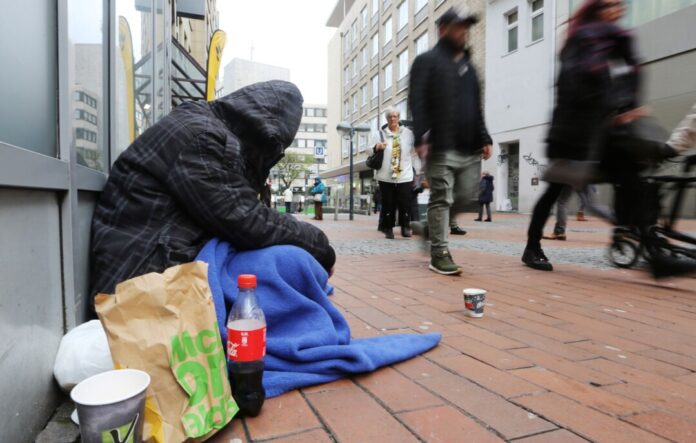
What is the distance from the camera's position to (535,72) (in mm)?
16531

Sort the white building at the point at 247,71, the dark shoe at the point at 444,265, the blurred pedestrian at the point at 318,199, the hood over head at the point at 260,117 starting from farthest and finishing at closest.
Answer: the white building at the point at 247,71
the blurred pedestrian at the point at 318,199
the dark shoe at the point at 444,265
the hood over head at the point at 260,117

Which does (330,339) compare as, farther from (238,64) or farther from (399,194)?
(238,64)

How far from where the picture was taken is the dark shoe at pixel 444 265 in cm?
391

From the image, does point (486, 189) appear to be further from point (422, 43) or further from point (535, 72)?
point (422, 43)

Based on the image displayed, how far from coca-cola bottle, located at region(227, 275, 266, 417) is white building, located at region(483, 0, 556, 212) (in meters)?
15.3

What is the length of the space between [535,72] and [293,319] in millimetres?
17155

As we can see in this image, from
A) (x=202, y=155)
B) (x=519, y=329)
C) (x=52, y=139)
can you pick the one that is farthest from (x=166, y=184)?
(x=519, y=329)

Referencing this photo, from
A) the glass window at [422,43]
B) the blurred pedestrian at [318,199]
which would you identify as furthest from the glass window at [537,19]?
the blurred pedestrian at [318,199]

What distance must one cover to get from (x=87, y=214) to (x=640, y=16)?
51.8ft

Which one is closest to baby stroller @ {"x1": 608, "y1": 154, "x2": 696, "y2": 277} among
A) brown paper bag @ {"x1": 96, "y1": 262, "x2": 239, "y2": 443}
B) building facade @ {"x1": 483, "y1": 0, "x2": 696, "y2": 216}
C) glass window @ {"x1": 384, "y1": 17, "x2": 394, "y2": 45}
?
brown paper bag @ {"x1": 96, "y1": 262, "x2": 239, "y2": 443}

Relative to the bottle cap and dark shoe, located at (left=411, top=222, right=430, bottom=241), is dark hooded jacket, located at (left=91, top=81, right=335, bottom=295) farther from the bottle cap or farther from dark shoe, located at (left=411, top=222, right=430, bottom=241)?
dark shoe, located at (left=411, top=222, right=430, bottom=241)

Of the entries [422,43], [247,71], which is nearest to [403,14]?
[422,43]

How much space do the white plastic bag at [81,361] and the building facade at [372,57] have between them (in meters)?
20.2

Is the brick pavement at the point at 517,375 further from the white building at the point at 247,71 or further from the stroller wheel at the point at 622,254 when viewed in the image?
the white building at the point at 247,71
